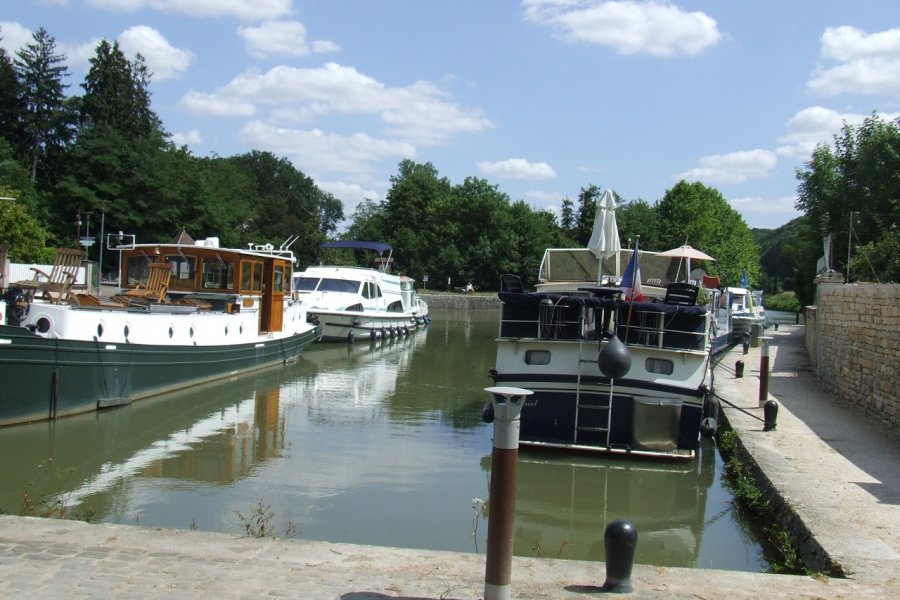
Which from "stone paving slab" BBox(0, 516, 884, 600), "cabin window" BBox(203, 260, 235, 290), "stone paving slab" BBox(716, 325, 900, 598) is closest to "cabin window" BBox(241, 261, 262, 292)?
"cabin window" BBox(203, 260, 235, 290)

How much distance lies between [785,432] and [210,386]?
40.3ft

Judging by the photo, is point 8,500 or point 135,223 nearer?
point 8,500

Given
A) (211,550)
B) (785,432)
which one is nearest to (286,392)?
(785,432)

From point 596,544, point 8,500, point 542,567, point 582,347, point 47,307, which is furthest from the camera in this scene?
point 47,307

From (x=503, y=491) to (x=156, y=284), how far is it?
52.5 ft

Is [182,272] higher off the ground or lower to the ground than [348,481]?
higher

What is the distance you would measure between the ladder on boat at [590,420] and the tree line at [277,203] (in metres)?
21.3

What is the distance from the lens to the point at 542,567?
Answer: 6141 mm

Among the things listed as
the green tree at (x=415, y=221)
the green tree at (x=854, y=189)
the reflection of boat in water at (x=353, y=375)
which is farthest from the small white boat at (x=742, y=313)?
the green tree at (x=415, y=221)

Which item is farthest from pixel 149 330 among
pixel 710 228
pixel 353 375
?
pixel 710 228

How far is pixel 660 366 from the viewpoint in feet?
41.8

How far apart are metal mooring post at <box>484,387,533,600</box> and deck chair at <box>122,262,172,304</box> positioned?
15102 millimetres

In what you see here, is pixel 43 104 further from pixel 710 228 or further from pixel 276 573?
pixel 276 573

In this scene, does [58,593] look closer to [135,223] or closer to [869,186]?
[869,186]
